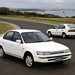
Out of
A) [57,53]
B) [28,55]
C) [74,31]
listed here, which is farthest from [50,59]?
[74,31]

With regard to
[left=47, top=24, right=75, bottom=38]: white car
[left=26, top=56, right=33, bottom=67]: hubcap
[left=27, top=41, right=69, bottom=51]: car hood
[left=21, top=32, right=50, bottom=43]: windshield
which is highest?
[left=21, top=32, right=50, bottom=43]: windshield

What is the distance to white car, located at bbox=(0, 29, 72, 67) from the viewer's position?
11.4 m

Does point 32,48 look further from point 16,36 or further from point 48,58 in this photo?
point 16,36

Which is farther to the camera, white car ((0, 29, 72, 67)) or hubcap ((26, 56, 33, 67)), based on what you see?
hubcap ((26, 56, 33, 67))

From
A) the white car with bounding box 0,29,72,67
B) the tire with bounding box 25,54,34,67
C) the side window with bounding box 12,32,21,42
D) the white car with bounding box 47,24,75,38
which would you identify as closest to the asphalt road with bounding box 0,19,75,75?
the tire with bounding box 25,54,34,67

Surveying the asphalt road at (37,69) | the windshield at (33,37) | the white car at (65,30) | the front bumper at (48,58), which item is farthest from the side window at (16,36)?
the white car at (65,30)

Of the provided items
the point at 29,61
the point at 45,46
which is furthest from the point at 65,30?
the point at 29,61

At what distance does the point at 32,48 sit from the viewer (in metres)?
11.8

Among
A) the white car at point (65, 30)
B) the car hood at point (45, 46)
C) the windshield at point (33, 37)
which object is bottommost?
the white car at point (65, 30)

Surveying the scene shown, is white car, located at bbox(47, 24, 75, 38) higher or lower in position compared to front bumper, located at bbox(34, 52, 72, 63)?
lower

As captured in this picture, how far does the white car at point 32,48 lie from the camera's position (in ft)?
37.4

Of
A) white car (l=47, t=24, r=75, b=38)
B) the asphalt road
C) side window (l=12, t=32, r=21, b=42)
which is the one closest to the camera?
the asphalt road

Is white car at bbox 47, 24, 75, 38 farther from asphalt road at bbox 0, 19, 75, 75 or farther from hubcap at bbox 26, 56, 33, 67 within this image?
hubcap at bbox 26, 56, 33, 67

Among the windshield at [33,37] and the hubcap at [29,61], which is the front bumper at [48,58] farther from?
the windshield at [33,37]
